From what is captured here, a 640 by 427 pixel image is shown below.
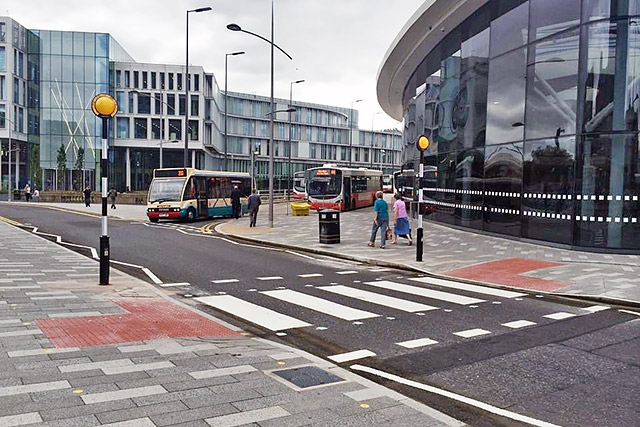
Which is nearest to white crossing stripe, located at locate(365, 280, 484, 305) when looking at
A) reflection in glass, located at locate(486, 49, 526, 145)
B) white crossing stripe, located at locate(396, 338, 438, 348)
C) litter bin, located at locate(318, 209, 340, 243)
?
white crossing stripe, located at locate(396, 338, 438, 348)

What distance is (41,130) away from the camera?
7056 centimetres

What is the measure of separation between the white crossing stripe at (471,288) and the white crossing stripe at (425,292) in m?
0.75

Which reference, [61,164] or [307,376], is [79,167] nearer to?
[61,164]

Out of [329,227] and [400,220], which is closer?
[329,227]

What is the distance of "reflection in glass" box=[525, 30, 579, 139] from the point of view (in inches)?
680

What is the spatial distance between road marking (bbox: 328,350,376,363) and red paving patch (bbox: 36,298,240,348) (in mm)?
1465

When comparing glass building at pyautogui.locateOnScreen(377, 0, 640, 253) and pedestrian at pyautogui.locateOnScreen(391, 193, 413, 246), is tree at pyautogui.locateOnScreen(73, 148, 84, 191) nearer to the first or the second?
glass building at pyautogui.locateOnScreen(377, 0, 640, 253)

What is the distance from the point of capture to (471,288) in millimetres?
11398

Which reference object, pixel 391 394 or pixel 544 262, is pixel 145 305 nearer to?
pixel 391 394

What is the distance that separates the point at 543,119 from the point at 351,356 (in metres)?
14.4

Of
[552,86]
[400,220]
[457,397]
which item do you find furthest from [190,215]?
[457,397]

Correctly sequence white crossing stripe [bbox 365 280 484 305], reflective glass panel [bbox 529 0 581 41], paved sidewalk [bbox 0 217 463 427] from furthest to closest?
reflective glass panel [bbox 529 0 581 41], white crossing stripe [bbox 365 280 484 305], paved sidewalk [bbox 0 217 463 427]

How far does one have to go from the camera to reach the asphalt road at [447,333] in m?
5.18

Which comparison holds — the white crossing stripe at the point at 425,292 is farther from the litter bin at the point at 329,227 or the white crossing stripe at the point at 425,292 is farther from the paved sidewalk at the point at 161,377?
the litter bin at the point at 329,227
